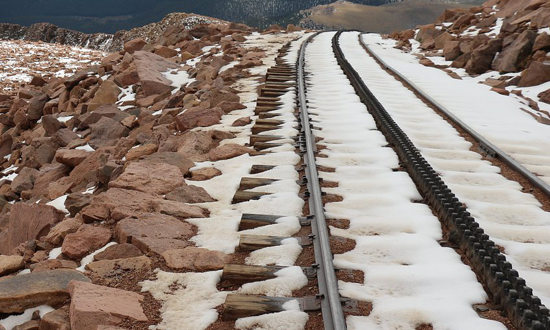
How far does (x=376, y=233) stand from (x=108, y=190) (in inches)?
111

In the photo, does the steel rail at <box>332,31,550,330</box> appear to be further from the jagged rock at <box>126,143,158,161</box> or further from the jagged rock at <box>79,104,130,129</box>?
the jagged rock at <box>79,104,130,129</box>

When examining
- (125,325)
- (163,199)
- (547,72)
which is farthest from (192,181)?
(547,72)

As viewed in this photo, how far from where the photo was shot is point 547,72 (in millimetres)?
10477

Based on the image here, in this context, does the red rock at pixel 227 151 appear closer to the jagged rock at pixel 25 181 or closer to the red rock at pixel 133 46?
the jagged rock at pixel 25 181

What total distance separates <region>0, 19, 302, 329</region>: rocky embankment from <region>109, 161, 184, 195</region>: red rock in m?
0.01

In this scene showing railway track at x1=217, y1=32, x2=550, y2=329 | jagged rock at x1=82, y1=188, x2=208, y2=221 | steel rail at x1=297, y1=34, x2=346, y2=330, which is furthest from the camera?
jagged rock at x1=82, y1=188, x2=208, y2=221

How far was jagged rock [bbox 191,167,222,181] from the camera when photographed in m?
5.46

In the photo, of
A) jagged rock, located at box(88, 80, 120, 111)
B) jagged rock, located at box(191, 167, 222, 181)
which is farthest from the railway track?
jagged rock, located at box(88, 80, 120, 111)

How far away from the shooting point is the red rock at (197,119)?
7699 mm

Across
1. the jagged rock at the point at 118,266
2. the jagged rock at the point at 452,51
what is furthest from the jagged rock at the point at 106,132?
the jagged rock at the point at 452,51

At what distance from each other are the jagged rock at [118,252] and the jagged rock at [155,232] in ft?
0.24

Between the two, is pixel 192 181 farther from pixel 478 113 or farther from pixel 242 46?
pixel 242 46

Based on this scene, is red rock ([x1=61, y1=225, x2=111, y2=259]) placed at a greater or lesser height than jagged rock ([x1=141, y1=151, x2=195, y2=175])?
lesser

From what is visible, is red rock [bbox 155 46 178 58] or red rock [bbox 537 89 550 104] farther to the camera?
red rock [bbox 155 46 178 58]
